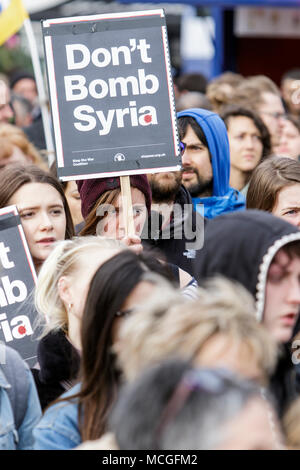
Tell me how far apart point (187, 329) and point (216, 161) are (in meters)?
3.34

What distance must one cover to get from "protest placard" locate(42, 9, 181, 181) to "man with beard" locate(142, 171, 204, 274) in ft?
3.02

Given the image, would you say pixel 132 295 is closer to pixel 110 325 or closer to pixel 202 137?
pixel 110 325

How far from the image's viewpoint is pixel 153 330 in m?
1.99

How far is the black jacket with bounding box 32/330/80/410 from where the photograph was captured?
3.13m

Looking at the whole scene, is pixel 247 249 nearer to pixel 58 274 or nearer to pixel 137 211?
pixel 58 274

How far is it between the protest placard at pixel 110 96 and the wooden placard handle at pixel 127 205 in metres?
0.06

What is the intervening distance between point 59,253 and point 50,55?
91 cm

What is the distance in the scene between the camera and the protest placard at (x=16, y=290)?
3.62 meters

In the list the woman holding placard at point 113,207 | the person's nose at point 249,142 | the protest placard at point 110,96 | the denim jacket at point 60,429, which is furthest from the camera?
the person's nose at point 249,142

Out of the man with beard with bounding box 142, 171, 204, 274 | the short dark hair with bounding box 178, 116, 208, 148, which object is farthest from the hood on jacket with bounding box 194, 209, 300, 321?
the short dark hair with bounding box 178, 116, 208, 148

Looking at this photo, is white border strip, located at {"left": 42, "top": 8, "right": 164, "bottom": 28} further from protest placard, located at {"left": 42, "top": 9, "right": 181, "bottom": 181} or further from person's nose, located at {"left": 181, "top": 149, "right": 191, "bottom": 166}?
person's nose, located at {"left": 181, "top": 149, "right": 191, "bottom": 166}

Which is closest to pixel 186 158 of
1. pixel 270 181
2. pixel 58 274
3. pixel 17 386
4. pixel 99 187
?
pixel 270 181

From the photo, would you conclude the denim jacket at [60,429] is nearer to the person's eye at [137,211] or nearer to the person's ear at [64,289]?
the person's ear at [64,289]

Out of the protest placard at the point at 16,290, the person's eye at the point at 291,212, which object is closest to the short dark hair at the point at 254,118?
the person's eye at the point at 291,212
